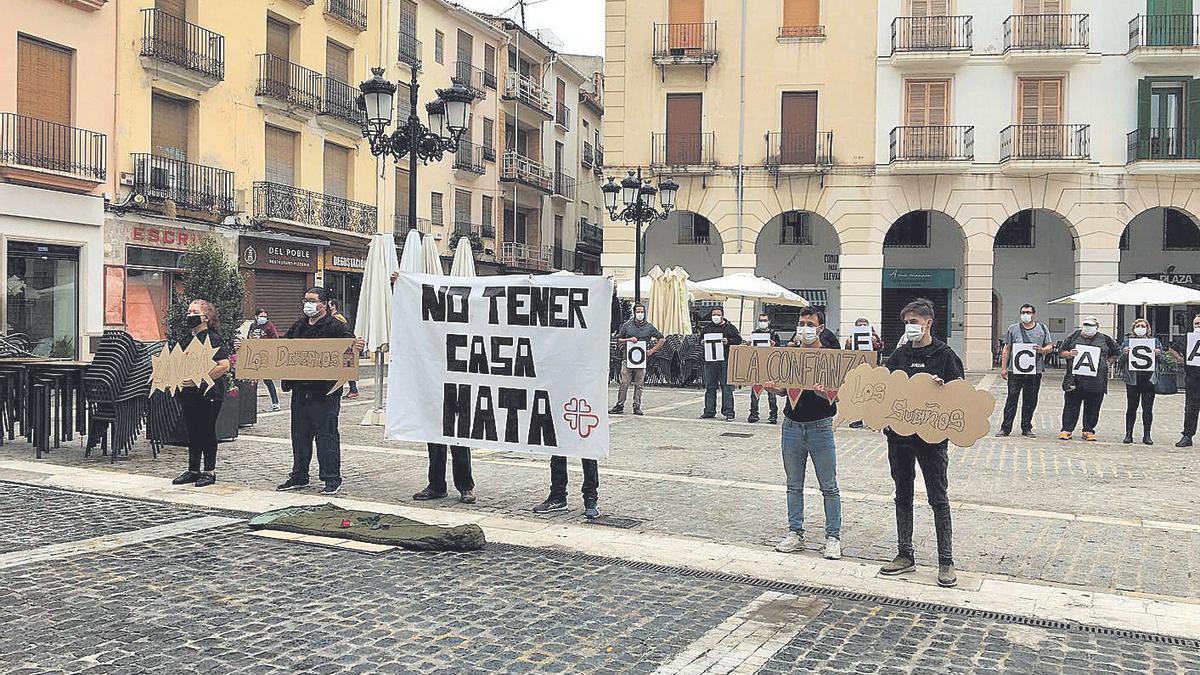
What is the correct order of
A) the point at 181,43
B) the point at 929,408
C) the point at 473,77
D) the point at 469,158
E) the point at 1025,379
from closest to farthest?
the point at 929,408, the point at 1025,379, the point at 181,43, the point at 469,158, the point at 473,77

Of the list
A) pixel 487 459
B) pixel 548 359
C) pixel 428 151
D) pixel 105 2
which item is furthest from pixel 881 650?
pixel 105 2

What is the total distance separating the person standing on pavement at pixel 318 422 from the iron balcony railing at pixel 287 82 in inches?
801

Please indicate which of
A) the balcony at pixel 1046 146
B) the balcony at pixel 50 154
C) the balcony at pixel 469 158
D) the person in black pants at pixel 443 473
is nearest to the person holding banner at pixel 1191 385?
the person in black pants at pixel 443 473

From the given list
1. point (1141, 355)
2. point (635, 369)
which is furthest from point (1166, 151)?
point (635, 369)

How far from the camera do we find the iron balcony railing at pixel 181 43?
78.3ft

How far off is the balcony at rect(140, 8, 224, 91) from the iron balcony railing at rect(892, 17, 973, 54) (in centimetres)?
1851

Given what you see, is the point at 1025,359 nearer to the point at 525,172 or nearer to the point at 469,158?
the point at 469,158

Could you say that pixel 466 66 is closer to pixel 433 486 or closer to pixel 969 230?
pixel 969 230

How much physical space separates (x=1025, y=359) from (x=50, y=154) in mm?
19115

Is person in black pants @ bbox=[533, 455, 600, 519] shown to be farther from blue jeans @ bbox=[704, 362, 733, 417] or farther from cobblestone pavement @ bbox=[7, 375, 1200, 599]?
blue jeans @ bbox=[704, 362, 733, 417]

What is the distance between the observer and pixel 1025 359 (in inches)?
576

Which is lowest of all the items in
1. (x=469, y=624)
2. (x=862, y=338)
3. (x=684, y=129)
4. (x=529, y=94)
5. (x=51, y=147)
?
(x=469, y=624)

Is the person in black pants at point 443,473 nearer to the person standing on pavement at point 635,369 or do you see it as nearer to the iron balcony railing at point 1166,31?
the person standing on pavement at point 635,369

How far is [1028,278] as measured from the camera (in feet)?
111
